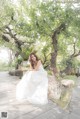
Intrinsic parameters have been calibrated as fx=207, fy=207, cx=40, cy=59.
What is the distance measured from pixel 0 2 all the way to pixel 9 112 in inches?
213

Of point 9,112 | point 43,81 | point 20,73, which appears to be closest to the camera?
point 9,112

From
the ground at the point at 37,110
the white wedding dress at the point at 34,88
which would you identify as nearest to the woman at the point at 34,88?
the white wedding dress at the point at 34,88

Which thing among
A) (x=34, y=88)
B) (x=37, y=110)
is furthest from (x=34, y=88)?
(x=37, y=110)

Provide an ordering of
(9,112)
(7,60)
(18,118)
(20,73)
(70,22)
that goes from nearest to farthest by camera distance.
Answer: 1. (18,118)
2. (9,112)
3. (70,22)
4. (20,73)
5. (7,60)

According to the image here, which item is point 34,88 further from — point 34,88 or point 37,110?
point 37,110

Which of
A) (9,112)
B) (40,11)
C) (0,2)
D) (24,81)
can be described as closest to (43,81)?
(24,81)

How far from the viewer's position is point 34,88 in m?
5.28

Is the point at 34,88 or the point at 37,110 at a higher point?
the point at 34,88

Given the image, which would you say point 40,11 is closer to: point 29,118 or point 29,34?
point 29,34

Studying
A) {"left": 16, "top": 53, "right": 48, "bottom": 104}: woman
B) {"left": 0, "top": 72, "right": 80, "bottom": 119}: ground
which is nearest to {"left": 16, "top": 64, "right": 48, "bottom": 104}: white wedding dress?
{"left": 16, "top": 53, "right": 48, "bottom": 104}: woman

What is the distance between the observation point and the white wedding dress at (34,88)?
16.8 ft

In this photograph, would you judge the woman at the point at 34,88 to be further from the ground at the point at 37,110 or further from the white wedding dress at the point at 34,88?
the ground at the point at 37,110

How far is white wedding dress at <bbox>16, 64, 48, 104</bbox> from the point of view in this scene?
16.8ft

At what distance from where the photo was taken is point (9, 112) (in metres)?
4.46
